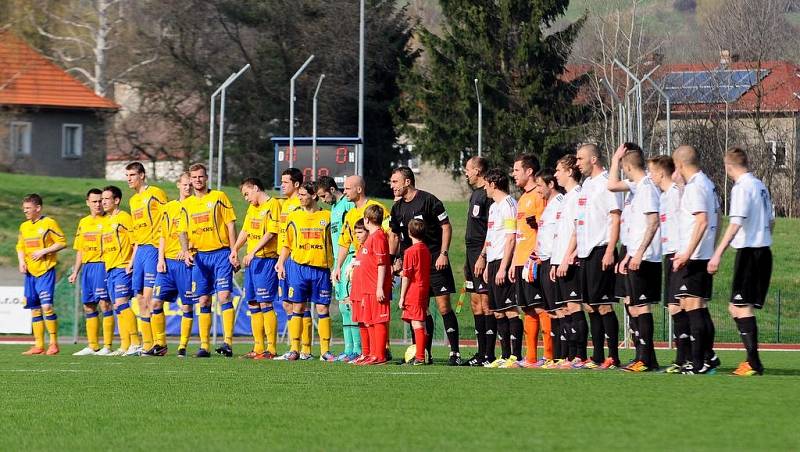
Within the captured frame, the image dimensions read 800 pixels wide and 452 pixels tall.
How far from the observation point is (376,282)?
15148 millimetres

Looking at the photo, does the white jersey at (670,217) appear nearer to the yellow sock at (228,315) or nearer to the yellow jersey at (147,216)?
the yellow sock at (228,315)

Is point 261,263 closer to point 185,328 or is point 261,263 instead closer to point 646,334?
point 185,328

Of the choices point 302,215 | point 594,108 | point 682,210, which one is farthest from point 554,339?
point 594,108

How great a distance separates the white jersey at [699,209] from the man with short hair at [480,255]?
305 cm

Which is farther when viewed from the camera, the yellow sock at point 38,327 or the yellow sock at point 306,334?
the yellow sock at point 38,327

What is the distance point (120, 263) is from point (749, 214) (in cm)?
887

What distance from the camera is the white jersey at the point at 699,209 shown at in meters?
11.8

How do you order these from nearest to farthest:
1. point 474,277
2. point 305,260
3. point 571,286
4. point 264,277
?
point 571,286 → point 474,277 → point 305,260 → point 264,277

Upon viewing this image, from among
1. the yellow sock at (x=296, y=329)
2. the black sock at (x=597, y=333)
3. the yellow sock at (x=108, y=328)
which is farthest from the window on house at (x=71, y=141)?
the black sock at (x=597, y=333)

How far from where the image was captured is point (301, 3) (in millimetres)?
63094

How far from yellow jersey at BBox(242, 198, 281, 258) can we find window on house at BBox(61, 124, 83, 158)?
4915cm

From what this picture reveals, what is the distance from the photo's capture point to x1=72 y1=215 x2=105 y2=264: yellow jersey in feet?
58.6

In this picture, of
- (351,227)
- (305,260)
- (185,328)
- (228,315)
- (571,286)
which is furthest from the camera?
(185,328)

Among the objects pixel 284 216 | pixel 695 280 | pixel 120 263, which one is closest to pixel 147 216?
pixel 120 263
